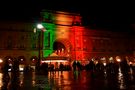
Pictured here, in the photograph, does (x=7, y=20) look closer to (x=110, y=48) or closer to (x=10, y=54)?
(x=10, y=54)

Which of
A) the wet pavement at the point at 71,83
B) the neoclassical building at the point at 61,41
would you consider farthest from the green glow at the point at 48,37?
the wet pavement at the point at 71,83

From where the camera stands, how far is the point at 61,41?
56.2 m

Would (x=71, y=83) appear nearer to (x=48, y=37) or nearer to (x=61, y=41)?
(x=48, y=37)

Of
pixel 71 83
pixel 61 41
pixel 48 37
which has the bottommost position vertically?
pixel 71 83

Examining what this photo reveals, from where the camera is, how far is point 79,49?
56094mm

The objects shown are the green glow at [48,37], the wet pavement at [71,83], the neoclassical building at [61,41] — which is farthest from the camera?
the green glow at [48,37]

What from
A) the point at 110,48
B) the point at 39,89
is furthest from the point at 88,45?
the point at 39,89

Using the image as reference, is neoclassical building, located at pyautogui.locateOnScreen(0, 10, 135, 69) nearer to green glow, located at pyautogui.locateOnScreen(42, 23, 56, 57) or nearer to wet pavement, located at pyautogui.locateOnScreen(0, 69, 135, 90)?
green glow, located at pyautogui.locateOnScreen(42, 23, 56, 57)

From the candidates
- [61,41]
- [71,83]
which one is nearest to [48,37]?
[61,41]

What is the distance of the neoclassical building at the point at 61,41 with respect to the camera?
1957 inches

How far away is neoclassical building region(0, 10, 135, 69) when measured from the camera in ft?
163

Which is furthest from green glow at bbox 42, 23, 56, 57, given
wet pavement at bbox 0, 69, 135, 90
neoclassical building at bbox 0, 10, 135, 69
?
wet pavement at bbox 0, 69, 135, 90

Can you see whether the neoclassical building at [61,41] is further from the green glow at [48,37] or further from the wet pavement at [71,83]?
the wet pavement at [71,83]

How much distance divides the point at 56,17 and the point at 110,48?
57.5 feet
